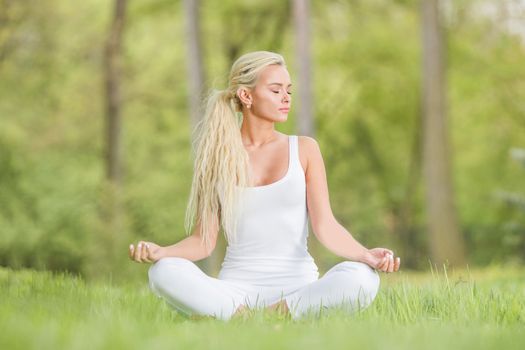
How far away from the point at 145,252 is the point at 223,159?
631 mm

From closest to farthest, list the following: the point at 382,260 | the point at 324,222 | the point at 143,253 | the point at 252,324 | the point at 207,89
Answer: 1. the point at 252,324
2. the point at 382,260
3. the point at 143,253
4. the point at 324,222
5. the point at 207,89

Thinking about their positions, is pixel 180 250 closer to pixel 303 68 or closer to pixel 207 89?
pixel 303 68

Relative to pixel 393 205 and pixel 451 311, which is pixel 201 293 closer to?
pixel 451 311

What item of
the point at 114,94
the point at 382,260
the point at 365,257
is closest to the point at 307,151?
the point at 365,257

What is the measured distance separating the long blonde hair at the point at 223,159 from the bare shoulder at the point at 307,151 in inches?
11.4

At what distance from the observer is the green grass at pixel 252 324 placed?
3.59 m

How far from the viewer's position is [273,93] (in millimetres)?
5051

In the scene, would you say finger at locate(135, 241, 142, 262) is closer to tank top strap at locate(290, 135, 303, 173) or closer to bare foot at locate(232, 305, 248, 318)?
bare foot at locate(232, 305, 248, 318)

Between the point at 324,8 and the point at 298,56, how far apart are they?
302 inches

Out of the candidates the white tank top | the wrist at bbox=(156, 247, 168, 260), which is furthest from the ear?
the wrist at bbox=(156, 247, 168, 260)

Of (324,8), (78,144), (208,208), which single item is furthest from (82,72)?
(208,208)

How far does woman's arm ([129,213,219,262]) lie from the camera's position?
4.81 meters

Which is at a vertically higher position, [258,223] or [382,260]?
[258,223]

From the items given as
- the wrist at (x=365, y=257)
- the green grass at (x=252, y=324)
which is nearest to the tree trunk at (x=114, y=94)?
the green grass at (x=252, y=324)
